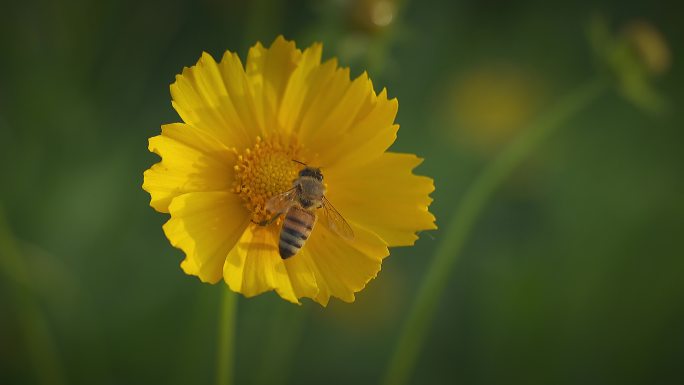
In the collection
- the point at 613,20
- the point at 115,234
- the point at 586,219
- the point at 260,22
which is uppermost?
the point at 613,20

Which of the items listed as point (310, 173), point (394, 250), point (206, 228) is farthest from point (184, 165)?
point (394, 250)

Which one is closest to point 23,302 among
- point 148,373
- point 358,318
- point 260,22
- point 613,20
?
point 148,373

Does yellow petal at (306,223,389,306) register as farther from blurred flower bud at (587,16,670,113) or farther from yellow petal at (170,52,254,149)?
blurred flower bud at (587,16,670,113)

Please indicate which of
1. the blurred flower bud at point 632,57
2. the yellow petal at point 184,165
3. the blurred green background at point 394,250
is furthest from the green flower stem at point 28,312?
the blurred flower bud at point 632,57

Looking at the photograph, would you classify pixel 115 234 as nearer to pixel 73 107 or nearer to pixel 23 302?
pixel 73 107

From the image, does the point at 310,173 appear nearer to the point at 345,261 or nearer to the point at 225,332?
the point at 345,261

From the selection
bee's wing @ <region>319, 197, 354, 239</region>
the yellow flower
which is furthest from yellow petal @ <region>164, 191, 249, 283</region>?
bee's wing @ <region>319, 197, 354, 239</region>

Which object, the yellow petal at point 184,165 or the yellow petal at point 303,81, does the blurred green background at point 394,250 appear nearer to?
the yellow petal at point 303,81
